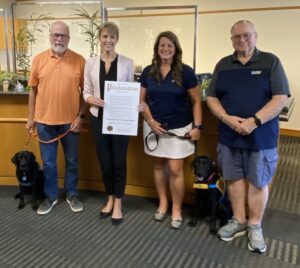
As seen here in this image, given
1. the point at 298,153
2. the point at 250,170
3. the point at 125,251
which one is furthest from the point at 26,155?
the point at 298,153

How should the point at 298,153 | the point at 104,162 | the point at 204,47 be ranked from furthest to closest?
the point at 204,47
the point at 298,153
the point at 104,162

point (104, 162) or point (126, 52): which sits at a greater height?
point (126, 52)

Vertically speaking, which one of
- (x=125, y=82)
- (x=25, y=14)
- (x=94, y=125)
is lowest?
(x=94, y=125)

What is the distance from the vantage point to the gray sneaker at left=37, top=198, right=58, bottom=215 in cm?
284

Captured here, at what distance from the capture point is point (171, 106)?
2434 millimetres

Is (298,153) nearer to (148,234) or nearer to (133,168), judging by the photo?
(133,168)

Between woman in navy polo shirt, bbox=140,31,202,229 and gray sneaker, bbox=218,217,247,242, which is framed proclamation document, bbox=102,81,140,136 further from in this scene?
gray sneaker, bbox=218,217,247,242

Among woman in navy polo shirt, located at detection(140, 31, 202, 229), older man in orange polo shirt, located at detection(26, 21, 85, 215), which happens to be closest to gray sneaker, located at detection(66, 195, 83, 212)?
older man in orange polo shirt, located at detection(26, 21, 85, 215)

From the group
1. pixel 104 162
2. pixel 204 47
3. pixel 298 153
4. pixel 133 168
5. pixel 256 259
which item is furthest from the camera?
pixel 204 47

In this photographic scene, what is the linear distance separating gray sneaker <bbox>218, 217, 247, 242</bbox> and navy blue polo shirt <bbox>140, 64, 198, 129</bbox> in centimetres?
78

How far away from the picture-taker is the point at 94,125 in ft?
8.37

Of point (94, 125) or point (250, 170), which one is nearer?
point (250, 170)

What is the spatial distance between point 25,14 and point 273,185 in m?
5.54

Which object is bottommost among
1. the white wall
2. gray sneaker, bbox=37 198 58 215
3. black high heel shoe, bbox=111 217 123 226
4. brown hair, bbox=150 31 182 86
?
black high heel shoe, bbox=111 217 123 226
